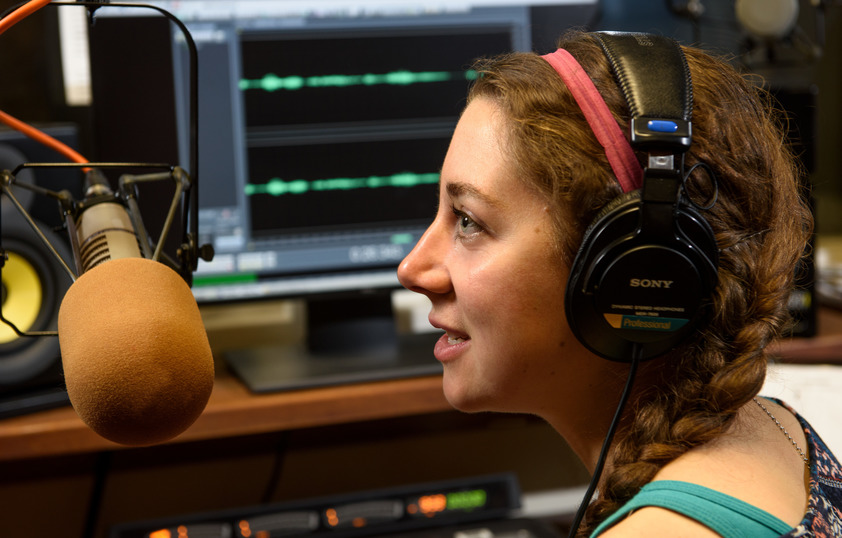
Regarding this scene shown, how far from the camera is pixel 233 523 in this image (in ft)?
3.15

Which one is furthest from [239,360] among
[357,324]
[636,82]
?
[636,82]

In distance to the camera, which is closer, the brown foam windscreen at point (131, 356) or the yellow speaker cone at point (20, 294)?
the brown foam windscreen at point (131, 356)

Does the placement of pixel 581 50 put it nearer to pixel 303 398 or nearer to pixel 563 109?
pixel 563 109

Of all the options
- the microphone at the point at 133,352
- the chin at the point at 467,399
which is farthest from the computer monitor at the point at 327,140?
the microphone at the point at 133,352

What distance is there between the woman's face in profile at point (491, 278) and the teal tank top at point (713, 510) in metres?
0.13

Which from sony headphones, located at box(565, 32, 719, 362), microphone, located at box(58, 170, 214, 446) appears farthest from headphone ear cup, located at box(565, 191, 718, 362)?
microphone, located at box(58, 170, 214, 446)

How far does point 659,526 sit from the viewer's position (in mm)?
492

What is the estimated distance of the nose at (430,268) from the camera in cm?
64

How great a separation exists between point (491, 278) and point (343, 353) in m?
0.54

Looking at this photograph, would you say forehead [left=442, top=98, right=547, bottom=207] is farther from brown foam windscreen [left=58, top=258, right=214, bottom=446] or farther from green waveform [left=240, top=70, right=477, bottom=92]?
green waveform [left=240, top=70, right=477, bottom=92]

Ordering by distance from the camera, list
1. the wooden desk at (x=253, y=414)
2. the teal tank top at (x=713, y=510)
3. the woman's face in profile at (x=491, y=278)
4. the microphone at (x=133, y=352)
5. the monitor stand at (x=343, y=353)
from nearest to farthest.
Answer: the microphone at (x=133, y=352) < the teal tank top at (x=713, y=510) < the woman's face in profile at (x=491, y=278) < the wooden desk at (x=253, y=414) < the monitor stand at (x=343, y=353)

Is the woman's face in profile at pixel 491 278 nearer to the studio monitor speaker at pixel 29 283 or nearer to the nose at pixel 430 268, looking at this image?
the nose at pixel 430 268

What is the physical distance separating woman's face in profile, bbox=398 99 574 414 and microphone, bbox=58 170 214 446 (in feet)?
0.79

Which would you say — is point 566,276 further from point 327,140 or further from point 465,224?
point 327,140
